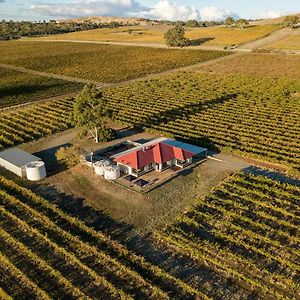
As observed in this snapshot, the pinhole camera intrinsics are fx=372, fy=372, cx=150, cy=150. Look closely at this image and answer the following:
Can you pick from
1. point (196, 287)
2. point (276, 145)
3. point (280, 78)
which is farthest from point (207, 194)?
point (280, 78)

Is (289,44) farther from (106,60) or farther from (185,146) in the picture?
(185,146)

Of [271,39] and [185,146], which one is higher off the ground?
[271,39]

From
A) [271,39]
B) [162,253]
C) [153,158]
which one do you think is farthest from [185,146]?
[271,39]

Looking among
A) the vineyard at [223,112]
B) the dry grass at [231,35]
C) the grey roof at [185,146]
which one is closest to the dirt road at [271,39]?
the dry grass at [231,35]

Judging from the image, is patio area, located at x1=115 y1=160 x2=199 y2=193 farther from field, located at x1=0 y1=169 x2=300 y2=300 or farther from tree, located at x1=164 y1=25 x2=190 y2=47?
tree, located at x1=164 y1=25 x2=190 y2=47

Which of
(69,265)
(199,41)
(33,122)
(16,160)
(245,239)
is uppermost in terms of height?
(199,41)

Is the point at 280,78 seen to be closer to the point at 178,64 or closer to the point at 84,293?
the point at 178,64

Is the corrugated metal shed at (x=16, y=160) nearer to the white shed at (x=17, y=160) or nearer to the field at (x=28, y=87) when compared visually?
the white shed at (x=17, y=160)
